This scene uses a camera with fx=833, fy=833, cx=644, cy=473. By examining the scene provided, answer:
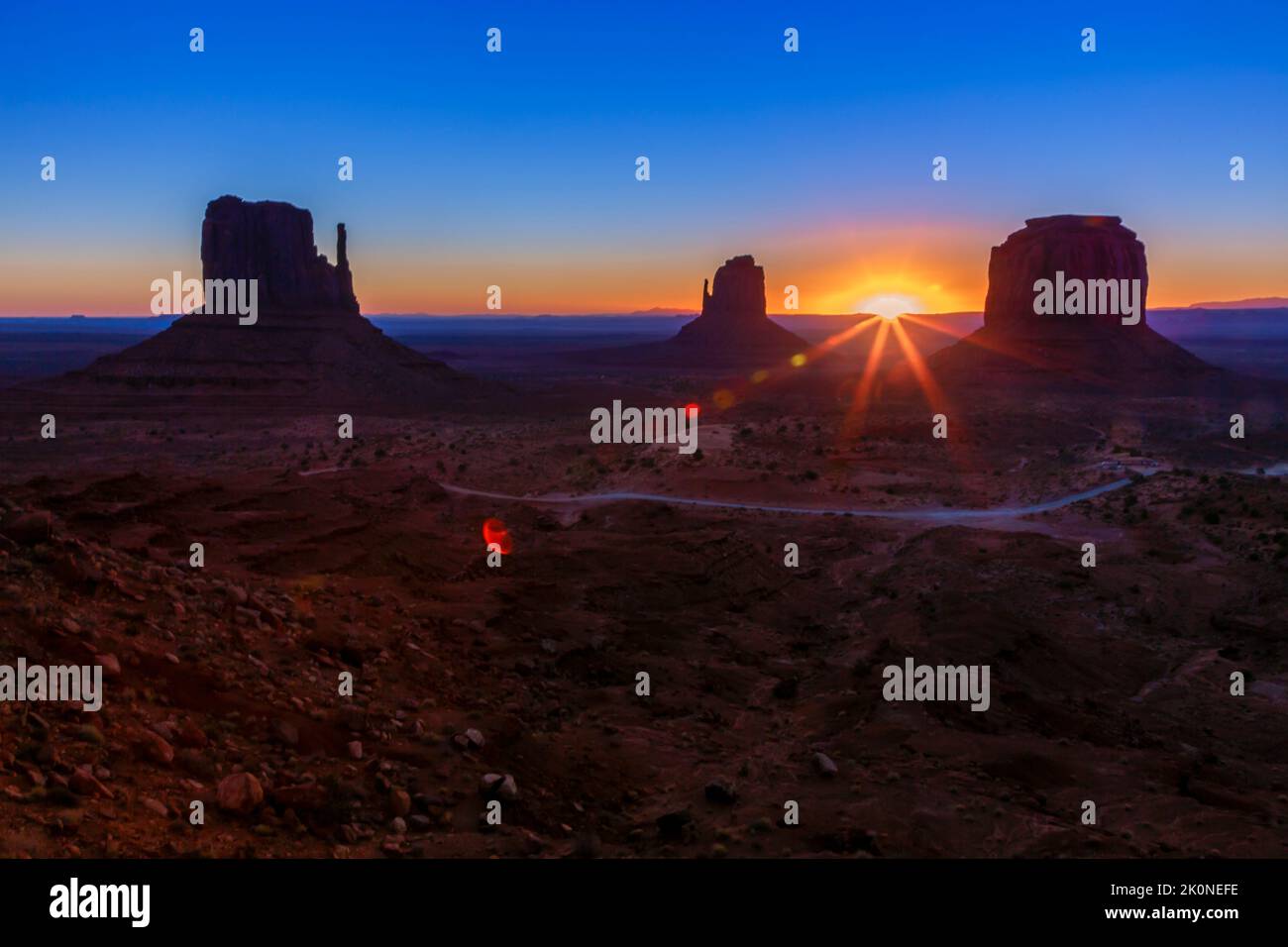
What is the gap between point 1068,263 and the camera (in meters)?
93.0

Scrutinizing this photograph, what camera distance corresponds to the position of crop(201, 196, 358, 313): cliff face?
92250 mm

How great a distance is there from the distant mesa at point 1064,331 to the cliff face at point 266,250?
66.7m

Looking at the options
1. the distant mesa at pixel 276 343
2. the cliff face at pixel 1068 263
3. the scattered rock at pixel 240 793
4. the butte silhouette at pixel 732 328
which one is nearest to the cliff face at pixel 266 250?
the distant mesa at pixel 276 343

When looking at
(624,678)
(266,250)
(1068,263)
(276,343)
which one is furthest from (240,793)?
(1068,263)

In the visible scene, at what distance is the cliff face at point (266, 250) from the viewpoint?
92250 millimetres

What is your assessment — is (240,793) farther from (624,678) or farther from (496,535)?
(496,535)

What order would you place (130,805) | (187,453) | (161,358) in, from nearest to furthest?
(130,805), (187,453), (161,358)

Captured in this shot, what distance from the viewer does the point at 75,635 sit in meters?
10.3

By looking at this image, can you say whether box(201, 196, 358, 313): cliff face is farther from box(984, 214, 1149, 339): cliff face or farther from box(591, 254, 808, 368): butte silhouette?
box(984, 214, 1149, 339): cliff face

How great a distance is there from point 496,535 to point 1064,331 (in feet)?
268

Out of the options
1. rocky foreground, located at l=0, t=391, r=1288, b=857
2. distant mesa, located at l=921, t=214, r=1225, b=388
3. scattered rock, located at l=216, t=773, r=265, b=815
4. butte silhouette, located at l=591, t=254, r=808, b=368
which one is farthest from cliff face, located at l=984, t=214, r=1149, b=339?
scattered rock, located at l=216, t=773, r=265, b=815

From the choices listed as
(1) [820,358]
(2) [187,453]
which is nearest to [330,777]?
(2) [187,453]
